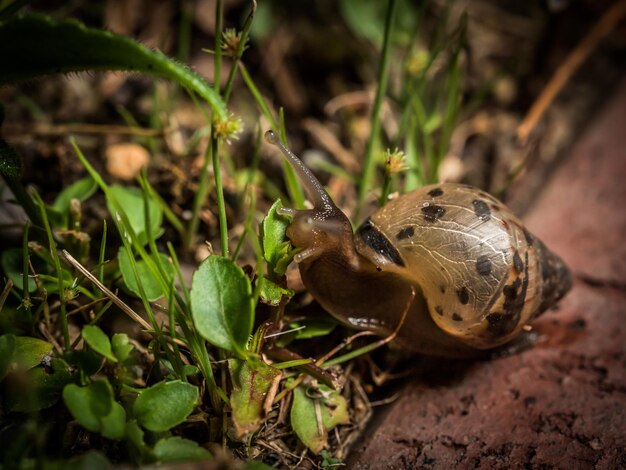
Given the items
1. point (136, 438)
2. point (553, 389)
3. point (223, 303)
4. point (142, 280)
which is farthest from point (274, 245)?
point (553, 389)

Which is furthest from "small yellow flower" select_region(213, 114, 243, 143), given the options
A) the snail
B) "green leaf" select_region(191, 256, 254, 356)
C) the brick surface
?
the brick surface

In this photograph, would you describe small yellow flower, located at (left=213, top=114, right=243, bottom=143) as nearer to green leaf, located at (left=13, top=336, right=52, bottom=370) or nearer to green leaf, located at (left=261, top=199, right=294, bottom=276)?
green leaf, located at (left=261, top=199, right=294, bottom=276)

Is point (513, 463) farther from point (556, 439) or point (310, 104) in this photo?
point (310, 104)

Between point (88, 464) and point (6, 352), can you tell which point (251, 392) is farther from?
point (6, 352)

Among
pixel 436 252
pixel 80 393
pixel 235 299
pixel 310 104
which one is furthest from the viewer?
pixel 310 104

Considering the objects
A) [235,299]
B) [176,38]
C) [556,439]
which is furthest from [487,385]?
[176,38]

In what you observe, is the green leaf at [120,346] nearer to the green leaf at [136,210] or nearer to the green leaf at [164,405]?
the green leaf at [164,405]
